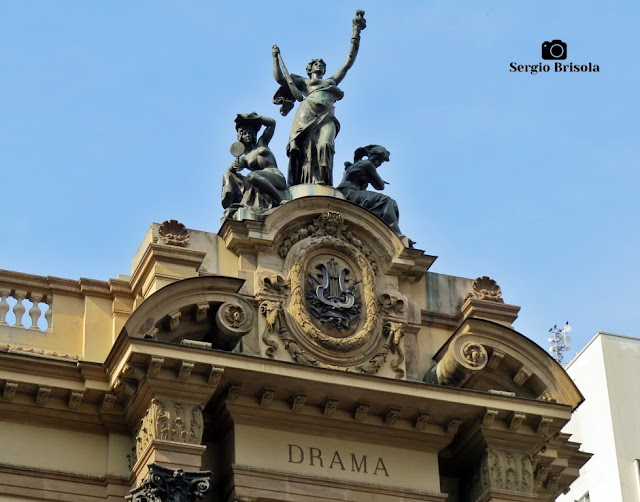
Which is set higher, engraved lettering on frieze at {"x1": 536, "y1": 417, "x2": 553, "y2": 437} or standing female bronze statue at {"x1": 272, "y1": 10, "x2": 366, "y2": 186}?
standing female bronze statue at {"x1": 272, "y1": 10, "x2": 366, "y2": 186}

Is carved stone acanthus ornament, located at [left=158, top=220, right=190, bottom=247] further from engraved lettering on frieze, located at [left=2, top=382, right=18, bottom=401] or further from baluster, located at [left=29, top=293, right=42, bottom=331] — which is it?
engraved lettering on frieze, located at [left=2, top=382, right=18, bottom=401]

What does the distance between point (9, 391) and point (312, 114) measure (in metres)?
7.21

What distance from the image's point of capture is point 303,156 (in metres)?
32.7

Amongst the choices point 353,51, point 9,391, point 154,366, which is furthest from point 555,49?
point 9,391

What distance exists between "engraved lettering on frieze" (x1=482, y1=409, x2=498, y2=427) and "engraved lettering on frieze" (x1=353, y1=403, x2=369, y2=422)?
1826 millimetres

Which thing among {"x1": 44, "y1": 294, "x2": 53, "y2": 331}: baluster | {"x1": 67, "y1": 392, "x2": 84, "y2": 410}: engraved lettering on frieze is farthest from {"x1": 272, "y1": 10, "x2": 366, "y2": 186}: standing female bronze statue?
{"x1": 67, "y1": 392, "x2": 84, "y2": 410}: engraved lettering on frieze

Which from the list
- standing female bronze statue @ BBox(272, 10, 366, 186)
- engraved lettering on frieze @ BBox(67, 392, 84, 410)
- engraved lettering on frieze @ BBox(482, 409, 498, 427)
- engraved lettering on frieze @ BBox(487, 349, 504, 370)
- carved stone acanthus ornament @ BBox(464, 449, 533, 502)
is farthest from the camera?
standing female bronze statue @ BBox(272, 10, 366, 186)

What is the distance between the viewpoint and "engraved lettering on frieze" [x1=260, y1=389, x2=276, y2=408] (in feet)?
96.4

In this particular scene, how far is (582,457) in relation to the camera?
107ft

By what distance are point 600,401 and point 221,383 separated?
2061 centimetres

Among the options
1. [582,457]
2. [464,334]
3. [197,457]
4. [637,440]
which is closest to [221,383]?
[197,457]

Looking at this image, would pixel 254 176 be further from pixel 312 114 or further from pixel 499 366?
pixel 499 366

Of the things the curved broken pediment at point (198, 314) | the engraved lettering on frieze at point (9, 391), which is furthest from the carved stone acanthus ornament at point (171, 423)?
the engraved lettering on frieze at point (9, 391)

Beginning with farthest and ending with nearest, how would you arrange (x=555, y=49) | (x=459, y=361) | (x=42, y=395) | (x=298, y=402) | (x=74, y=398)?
(x=555, y=49)
(x=459, y=361)
(x=298, y=402)
(x=74, y=398)
(x=42, y=395)
